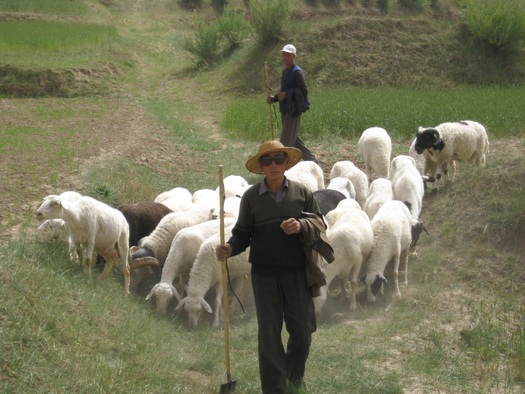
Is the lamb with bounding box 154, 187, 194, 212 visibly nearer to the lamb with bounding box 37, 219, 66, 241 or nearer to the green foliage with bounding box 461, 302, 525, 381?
the lamb with bounding box 37, 219, 66, 241

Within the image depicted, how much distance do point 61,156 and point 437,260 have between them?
A: 6567mm

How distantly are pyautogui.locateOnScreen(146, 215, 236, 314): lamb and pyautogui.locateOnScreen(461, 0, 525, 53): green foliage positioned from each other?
69.5 feet

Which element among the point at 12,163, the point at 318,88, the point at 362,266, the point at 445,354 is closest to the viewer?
the point at 445,354

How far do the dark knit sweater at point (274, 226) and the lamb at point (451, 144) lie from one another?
304 inches

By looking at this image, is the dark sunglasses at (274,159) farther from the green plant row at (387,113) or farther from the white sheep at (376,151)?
the green plant row at (387,113)

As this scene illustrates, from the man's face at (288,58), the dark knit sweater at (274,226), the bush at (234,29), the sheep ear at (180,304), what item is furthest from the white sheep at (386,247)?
the bush at (234,29)

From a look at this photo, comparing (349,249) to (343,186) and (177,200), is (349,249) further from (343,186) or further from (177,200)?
(177,200)

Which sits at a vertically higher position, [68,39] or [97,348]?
[97,348]

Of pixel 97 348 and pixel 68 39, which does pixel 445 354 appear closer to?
pixel 97 348

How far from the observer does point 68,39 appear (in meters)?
27.0

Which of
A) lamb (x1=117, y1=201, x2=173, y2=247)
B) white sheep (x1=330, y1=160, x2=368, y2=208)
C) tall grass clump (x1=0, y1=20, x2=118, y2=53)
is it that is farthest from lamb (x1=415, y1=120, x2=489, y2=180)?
tall grass clump (x1=0, y1=20, x2=118, y2=53)

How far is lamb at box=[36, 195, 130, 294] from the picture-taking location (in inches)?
313

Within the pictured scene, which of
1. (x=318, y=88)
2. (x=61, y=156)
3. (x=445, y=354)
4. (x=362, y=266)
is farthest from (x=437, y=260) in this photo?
(x=318, y=88)

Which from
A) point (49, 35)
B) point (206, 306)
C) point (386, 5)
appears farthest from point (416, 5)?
point (206, 306)
